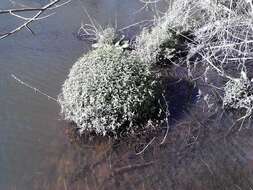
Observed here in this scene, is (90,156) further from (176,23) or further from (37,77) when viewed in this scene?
(176,23)

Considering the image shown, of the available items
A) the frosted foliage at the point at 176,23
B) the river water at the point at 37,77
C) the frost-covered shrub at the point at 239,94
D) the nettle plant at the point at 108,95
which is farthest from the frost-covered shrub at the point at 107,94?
the frost-covered shrub at the point at 239,94

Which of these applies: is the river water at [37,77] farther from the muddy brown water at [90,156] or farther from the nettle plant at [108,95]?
the nettle plant at [108,95]

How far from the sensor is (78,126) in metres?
6.38

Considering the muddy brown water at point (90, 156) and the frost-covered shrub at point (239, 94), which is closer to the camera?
the muddy brown water at point (90, 156)

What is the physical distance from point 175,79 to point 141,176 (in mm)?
2267

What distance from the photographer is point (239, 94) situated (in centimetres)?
673

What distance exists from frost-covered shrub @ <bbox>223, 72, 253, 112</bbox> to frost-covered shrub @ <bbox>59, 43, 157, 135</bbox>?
3.96 feet

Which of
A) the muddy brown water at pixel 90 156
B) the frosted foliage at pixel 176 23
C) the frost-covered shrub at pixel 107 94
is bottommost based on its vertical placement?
the muddy brown water at pixel 90 156

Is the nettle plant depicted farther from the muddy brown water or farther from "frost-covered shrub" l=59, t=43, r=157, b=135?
the muddy brown water

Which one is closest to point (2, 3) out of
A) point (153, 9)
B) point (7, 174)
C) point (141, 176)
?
point (153, 9)

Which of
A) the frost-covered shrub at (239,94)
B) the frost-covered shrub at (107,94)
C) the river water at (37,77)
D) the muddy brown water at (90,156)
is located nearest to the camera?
the muddy brown water at (90,156)

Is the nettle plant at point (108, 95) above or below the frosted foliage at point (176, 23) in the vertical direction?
below

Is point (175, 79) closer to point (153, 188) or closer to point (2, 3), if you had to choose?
point (153, 188)

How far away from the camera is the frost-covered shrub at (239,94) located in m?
6.72
